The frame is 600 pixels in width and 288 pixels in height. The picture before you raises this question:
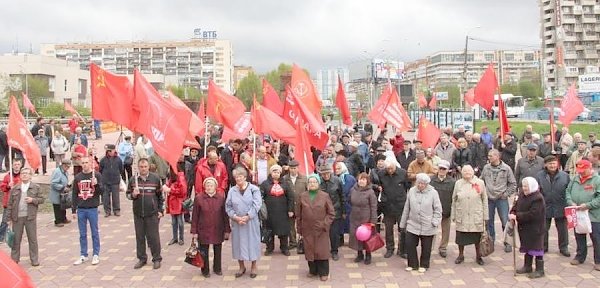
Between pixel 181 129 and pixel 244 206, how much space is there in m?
1.43

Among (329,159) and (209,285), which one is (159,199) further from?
(329,159)

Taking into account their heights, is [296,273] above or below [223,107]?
below

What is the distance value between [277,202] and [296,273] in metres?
1.30

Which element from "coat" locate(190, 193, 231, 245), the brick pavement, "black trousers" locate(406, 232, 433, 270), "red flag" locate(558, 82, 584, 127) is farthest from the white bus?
"coat" locate(190, 193, 231, 245)

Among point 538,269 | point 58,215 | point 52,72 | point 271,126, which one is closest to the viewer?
point 538,269

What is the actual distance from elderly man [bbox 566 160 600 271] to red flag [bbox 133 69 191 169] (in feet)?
18.8

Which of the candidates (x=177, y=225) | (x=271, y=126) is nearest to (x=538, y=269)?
(x=271, y=126)

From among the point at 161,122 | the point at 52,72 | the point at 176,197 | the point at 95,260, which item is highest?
the point at 52,72

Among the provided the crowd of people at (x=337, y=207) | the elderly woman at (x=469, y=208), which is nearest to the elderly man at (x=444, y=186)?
the crowd of people at (x=337, y=207)

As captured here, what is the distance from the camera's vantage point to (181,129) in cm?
→ 785

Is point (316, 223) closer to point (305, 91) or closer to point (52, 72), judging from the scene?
point (305, 91)

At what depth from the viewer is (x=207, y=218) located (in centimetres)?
773

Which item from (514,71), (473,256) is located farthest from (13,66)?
(514,71)

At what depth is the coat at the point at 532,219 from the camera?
7414mm
